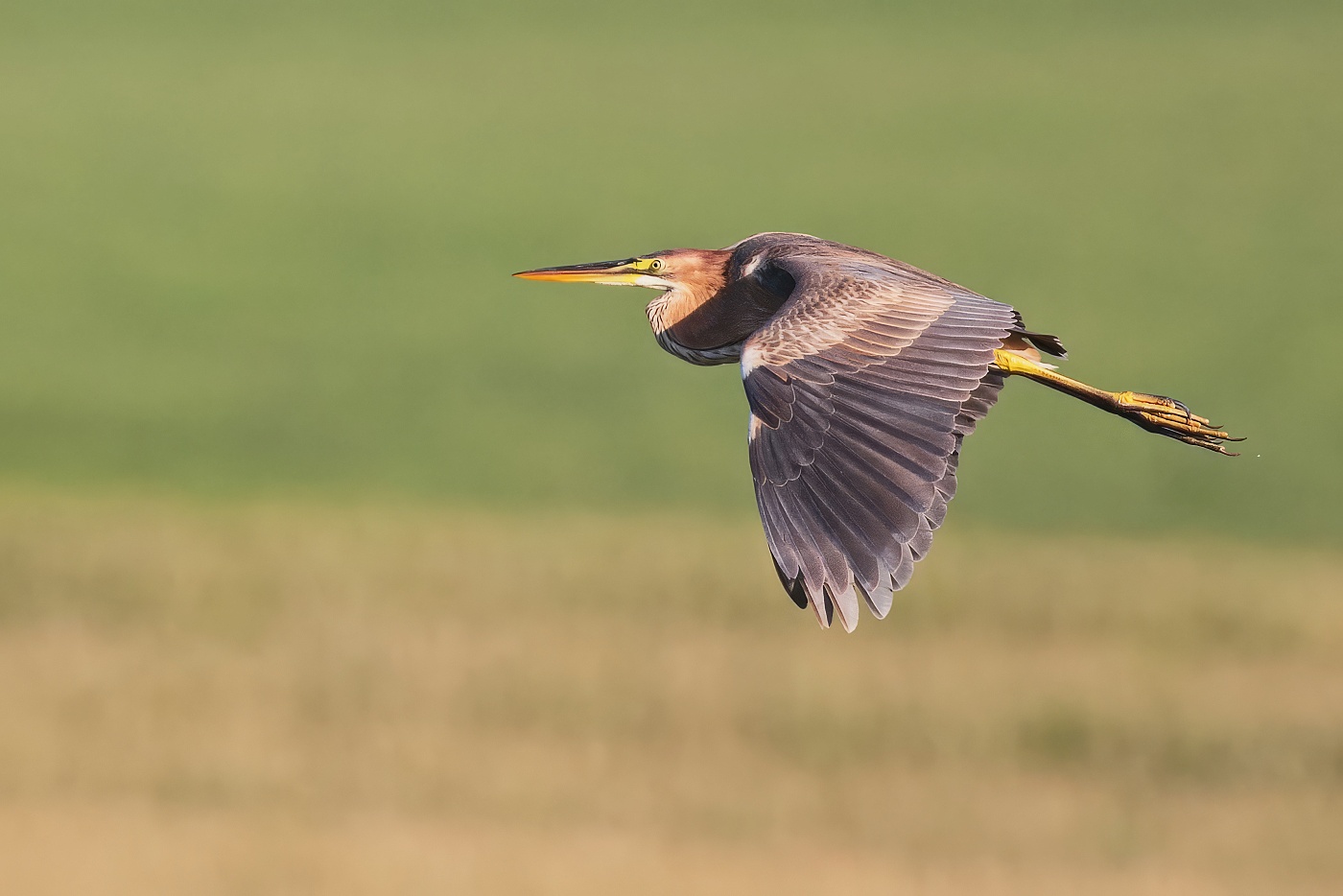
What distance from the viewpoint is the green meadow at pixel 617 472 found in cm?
939

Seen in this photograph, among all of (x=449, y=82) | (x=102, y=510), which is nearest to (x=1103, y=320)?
(x=102, y=510)

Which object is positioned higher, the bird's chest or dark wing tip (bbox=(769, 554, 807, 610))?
dark wing tip (bbox=(769, 554, 807, 610))

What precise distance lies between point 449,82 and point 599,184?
621 cm

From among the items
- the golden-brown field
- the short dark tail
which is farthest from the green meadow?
the short dark tail

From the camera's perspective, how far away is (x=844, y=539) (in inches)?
166

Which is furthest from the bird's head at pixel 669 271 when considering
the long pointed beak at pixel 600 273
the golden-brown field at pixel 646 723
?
the golden-brown field at pixel 646 723

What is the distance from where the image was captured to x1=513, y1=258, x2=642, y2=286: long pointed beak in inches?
236

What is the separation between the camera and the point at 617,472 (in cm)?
1602

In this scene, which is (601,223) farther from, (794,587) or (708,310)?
(794,587)

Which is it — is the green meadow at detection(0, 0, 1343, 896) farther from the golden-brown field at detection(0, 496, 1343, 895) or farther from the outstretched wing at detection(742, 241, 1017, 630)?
the outstretched wing at detection(742, 241, 1017, 630)

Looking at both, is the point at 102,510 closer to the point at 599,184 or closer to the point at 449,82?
the point at 599,184

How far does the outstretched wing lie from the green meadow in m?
4.23

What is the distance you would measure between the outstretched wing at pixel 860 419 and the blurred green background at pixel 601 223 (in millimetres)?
9842

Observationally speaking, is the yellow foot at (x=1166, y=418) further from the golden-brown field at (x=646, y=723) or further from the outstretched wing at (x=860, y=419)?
the golden-brown field at (x=646, y=723)
